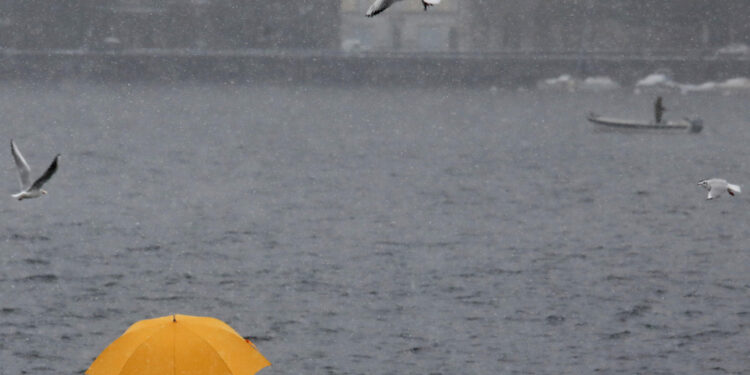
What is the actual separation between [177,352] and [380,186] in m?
58.1

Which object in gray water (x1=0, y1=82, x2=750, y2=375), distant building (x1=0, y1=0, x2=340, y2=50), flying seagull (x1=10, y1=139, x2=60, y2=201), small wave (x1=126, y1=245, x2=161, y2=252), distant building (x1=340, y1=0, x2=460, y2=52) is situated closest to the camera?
flying seagull (x1=10, y1=139, x2=60, y2=201)

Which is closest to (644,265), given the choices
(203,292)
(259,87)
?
(203,292)

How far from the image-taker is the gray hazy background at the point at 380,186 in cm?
3362

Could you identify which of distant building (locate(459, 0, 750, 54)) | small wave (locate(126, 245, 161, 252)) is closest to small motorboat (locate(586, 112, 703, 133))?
small wave (locate(126, 245, 161, 252))

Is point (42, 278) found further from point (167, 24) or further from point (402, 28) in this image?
point (402, 28)

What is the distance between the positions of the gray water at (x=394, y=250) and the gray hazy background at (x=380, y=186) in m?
0.16

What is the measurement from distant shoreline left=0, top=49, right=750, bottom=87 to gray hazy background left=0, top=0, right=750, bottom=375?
421 millimetres

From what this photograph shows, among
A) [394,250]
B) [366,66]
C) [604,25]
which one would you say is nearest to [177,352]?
[394,250]

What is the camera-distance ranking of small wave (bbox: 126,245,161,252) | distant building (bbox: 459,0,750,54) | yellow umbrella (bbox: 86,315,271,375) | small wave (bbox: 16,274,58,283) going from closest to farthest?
yellow umbrella (bbox: 86,315,271,375) → small wave (bbox: 16,274,58,283) → small wave (bbox: 126,245,161,252) → distant building (bbox: 459,0,750,54)

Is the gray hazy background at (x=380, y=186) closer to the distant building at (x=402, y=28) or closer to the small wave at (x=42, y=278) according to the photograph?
the small wave at (x=42, y=278)

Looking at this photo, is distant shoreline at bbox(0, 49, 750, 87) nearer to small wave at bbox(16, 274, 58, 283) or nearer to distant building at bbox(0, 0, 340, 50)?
distant building at bbox(0, 0, 340, 50)

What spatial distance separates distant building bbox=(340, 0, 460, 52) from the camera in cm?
16775

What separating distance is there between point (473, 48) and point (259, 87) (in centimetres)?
3204

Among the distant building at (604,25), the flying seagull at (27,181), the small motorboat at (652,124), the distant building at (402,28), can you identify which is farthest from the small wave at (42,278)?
the distant building at (402,28)
